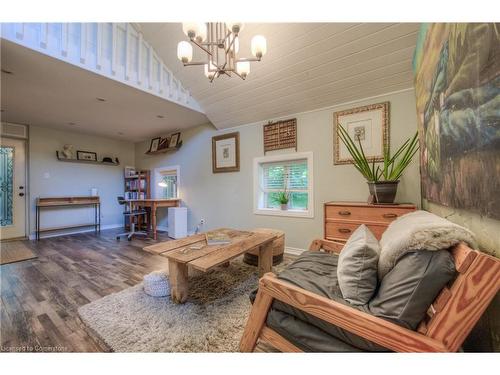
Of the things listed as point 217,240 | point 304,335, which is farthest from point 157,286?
point 304,335

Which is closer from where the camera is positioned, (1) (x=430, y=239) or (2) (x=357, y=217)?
(1) (x=430, y=239)

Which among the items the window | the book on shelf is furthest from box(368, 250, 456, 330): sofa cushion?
the window

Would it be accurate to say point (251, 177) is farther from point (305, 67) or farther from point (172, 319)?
point (172, 319)

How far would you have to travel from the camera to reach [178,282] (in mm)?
1701

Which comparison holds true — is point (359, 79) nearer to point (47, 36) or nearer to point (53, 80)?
point (47, 36)

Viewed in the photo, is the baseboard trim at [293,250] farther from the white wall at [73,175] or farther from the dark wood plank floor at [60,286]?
the white wall at [73,175]

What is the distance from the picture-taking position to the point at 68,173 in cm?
459

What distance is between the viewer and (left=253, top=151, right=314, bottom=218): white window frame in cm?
293

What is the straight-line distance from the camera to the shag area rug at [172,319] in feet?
4.16

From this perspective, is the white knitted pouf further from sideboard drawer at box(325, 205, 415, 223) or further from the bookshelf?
the bookshelf

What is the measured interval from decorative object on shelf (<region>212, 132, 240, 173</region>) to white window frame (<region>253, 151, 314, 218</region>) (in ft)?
1.36

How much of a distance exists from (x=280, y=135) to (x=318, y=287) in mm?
2506
